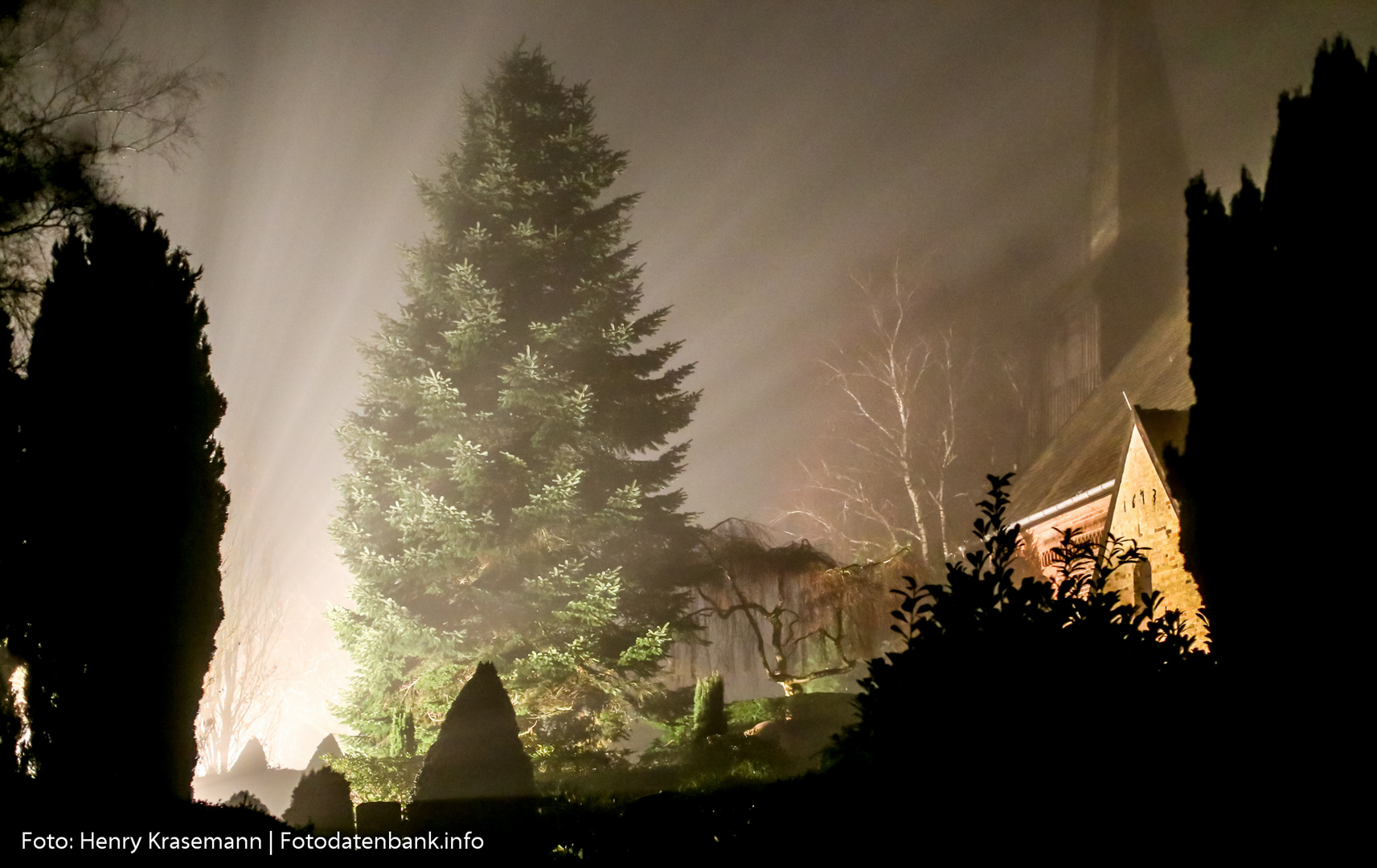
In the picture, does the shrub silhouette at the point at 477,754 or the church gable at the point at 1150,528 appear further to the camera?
the church gable at the point at 1150,528

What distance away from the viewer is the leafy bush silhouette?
3664 millimetres

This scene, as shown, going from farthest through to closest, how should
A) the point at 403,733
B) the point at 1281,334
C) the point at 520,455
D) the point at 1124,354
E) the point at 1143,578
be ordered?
the point at 1124,354 → the point at 520,455 → the point at 403,733 → the point at 1143,578 → the point at 1281,334

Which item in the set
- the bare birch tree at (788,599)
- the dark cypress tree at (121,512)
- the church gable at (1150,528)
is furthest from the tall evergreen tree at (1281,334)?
the bare birch tree at (788,599)

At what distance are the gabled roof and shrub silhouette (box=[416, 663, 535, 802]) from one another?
389 inches

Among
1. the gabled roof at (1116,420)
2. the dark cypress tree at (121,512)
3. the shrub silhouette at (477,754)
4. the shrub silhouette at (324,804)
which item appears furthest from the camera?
the gabled roof at (1116,420)

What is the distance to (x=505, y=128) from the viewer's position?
1798 cm

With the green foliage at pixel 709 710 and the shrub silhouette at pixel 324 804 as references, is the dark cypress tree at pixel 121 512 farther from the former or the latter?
the green foliage at pixel 709 710

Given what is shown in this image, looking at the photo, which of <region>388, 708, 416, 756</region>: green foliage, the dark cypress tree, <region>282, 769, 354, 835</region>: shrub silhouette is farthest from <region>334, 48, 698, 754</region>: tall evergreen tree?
the dark cypress tree

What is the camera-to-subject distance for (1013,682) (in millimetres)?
3912

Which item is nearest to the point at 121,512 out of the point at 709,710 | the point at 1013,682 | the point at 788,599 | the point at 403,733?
the point at 403,733

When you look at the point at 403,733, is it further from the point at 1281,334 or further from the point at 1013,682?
the point at 1281,334

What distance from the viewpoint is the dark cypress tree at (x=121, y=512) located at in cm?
791

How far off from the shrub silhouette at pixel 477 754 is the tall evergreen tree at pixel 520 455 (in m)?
3.69

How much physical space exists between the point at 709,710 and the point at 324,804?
285 inches
